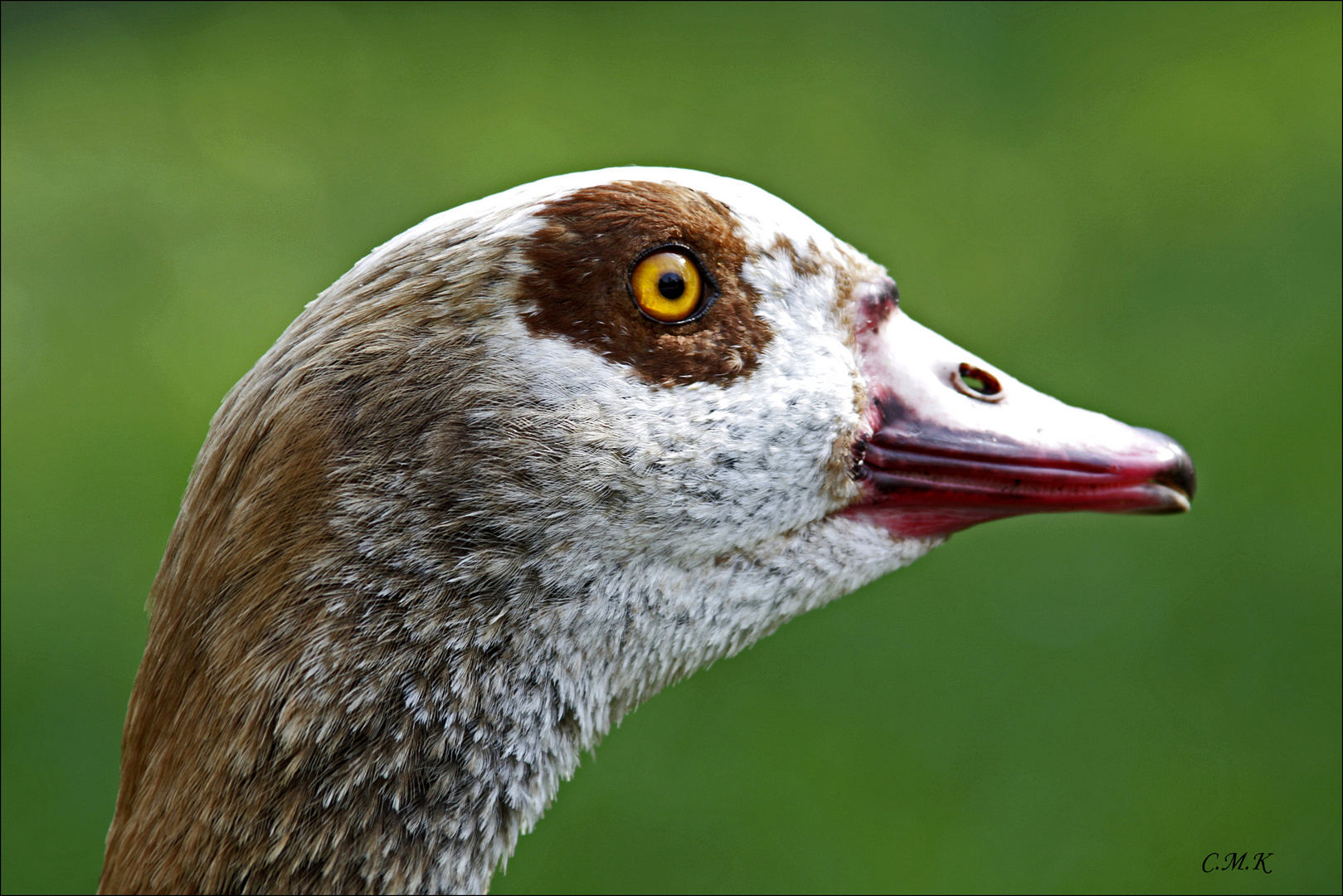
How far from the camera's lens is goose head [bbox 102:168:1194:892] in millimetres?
1850

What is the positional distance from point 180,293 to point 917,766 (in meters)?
4.90

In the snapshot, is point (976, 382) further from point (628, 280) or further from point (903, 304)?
point (903, 304)

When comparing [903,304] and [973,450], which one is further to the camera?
[903,304]

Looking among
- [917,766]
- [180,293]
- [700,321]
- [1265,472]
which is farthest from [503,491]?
[180,293]

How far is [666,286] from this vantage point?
1.98 metres

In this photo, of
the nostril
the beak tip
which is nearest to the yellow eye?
the nostril

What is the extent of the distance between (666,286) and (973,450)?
62 cm

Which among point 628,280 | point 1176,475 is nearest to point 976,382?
point 1176,475

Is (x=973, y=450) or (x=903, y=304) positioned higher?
(x=973, y=450)

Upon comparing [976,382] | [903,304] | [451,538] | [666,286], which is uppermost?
[666,286]

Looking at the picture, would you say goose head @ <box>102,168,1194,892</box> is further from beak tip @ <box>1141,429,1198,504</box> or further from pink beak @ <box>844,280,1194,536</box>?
beak tip @ <box>1141,429,1198,504</box>

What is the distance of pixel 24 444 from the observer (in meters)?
6.29

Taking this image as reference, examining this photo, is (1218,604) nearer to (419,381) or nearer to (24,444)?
(419,381)

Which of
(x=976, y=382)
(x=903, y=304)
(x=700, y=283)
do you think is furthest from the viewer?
(x=903, y=304)
